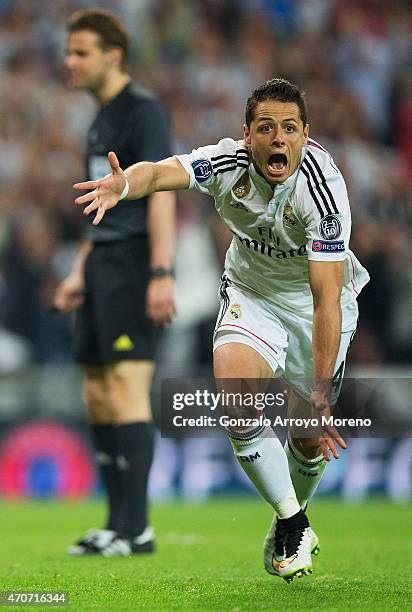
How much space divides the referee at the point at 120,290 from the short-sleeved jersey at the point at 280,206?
1194mm

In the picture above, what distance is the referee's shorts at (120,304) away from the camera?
6586 millimetres

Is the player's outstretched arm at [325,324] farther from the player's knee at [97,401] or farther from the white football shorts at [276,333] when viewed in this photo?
the player's knee at [97,401]

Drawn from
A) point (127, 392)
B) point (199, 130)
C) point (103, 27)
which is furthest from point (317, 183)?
point (199, 130)

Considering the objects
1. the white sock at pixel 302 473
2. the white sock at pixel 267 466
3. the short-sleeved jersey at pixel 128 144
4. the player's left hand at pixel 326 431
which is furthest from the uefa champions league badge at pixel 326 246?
the short-sleeved jersey at pixel 128 144

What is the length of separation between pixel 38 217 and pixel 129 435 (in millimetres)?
5646

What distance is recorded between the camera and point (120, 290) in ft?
21.8

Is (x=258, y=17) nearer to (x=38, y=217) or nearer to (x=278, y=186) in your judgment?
(x=38, y=217)

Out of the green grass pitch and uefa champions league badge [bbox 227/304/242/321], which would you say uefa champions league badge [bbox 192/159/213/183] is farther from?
the green grass pitch

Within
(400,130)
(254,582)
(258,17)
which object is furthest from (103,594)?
(258,17)

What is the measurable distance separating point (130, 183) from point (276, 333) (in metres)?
1.11

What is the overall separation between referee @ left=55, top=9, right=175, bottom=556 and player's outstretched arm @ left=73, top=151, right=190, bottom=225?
1.54 metres

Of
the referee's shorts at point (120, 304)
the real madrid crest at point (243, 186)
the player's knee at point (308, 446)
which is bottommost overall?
the player's knee at point (308, 446)

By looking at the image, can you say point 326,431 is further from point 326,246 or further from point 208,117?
point 208,117

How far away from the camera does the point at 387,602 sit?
445 centimetres
